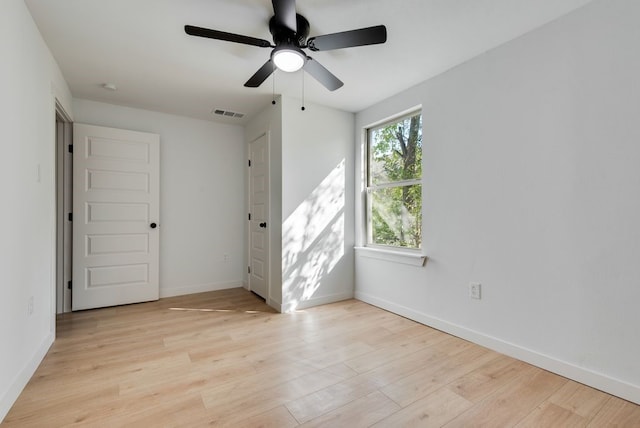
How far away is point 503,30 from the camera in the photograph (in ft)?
7.07

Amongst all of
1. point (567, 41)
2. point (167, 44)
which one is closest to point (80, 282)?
point (167, 44)

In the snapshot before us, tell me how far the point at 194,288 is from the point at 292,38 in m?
3.41

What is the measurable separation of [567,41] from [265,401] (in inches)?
118

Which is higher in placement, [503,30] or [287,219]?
[503,30]

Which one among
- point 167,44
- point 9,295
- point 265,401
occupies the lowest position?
point 265,401

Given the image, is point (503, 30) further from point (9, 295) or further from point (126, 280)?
point (126, 280)

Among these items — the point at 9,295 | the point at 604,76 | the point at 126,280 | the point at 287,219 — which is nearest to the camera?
the point at 9,295

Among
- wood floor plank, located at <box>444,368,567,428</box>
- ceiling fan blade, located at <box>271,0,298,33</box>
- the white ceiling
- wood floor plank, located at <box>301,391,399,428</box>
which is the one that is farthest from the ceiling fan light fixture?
wood floor plank, located at <box>444,368,567,428</box>

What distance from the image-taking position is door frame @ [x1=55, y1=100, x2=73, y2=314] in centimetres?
326

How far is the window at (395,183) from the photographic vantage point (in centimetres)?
314

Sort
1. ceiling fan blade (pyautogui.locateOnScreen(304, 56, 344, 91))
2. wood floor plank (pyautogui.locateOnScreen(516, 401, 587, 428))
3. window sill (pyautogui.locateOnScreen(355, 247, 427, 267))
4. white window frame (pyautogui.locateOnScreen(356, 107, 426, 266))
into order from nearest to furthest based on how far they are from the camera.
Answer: wood floor plank (pyautogui.locateOnScreen(516, 401, 587, 428)), ceiling fan blade (pyautogui.locateOnScreen(304, 56, 344, 91)), window sill (pyautogui.locateOnScreen(355, 247, 427, 267)), white window frame (pyautogui.locateOnScreen(356, 107, 426, 266))

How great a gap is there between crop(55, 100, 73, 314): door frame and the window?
136 inches

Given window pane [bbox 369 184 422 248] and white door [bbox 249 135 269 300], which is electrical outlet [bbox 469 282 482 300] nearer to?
window pane [bbox 369 184 422 248]

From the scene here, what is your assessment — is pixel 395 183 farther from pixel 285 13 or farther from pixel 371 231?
pixel 285 13
